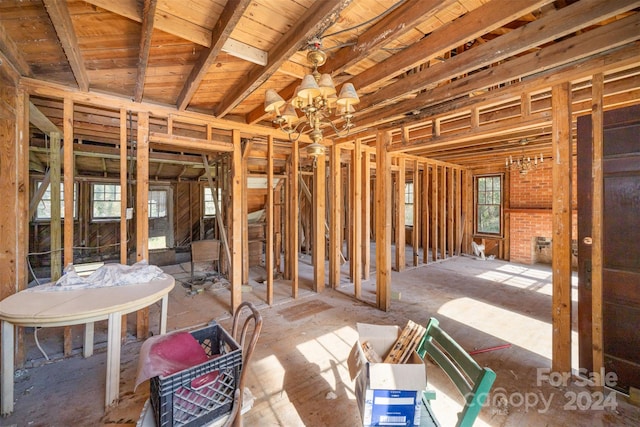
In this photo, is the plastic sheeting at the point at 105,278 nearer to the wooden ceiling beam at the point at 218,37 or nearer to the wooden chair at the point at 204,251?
the wooden ceiling beam at the point at 218,37

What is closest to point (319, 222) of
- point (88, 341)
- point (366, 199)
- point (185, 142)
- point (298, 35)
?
point (366, 199)

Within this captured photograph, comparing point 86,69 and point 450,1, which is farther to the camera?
point 86,69

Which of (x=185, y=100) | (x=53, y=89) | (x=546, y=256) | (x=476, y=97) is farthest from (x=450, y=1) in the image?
(x=546, y=256)

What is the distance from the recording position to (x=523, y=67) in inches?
84.5

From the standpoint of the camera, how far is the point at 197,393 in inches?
50.8

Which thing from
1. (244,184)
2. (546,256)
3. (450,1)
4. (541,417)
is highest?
(450,1)

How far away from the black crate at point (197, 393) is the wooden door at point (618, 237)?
2.77m

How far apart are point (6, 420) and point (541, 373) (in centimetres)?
404

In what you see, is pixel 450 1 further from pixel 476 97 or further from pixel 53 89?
pixel 53 89

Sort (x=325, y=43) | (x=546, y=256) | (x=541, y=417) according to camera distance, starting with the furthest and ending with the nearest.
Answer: (x=546, y=256)
(x=325, y=43)
(x=541, y=417)

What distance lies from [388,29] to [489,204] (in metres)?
7.04

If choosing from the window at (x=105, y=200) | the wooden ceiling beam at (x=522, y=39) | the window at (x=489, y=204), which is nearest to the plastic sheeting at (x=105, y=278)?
the wooden ceiling beam at (x=522, y=39)

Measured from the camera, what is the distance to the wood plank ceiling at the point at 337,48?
160 cm

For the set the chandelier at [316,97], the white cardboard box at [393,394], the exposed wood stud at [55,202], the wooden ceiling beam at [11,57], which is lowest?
the white cardboard box at [393,394]
